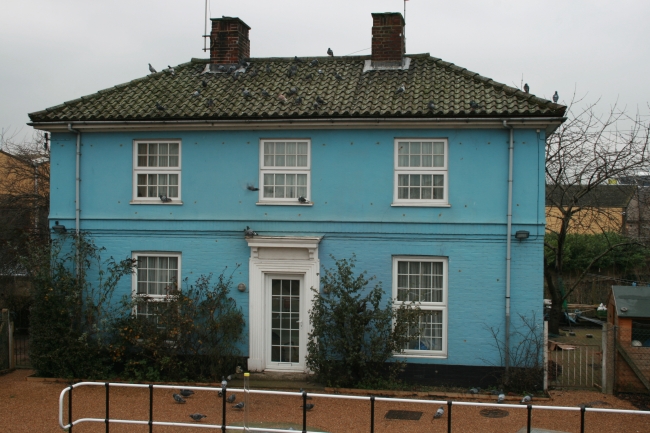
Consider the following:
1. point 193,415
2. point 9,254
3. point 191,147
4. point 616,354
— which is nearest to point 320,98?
point 191,147

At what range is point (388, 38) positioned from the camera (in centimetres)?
1641

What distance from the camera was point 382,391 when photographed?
13.1 m

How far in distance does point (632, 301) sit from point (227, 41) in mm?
11742

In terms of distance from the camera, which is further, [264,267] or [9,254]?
[9,254]

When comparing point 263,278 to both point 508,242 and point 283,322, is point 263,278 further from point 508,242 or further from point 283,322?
point 508,242

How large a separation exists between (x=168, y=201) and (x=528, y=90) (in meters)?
8.62

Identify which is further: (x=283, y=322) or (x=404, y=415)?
(x=283, y=322)

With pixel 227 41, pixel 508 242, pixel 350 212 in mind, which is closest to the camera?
pixel 508 242

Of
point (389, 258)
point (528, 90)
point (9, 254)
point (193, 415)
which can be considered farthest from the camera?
point (9, 254)

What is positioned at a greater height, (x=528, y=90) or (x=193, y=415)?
(x=528, y=90)

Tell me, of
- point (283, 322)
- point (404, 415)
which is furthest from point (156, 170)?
point (404, 415)

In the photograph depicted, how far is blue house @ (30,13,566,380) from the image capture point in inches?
538

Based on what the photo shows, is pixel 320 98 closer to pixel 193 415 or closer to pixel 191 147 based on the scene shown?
pixel 191 147

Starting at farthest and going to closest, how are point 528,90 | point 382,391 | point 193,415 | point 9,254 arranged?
1. point 9,254
2. point 528,90
3. point 382,391
4. point 193,415
